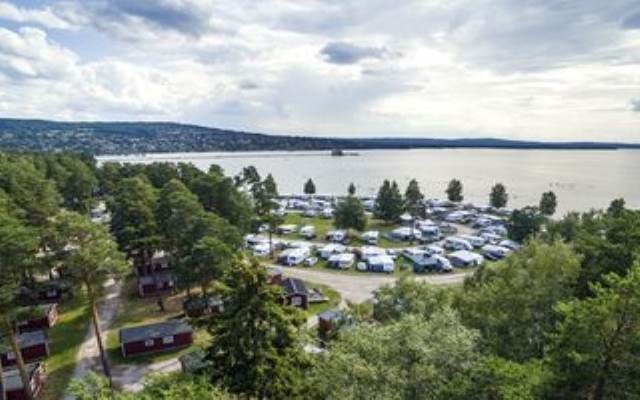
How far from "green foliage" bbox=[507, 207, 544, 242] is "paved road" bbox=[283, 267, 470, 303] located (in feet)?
49.9

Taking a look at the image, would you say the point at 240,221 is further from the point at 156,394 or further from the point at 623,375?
the point at 623,375

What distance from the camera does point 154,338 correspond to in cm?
3347

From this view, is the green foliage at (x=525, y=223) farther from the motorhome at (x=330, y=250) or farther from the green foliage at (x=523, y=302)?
the green foliage at (x=523, y=302)

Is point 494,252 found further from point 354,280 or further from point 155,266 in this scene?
point 155,266

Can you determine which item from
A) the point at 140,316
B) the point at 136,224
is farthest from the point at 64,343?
the point at 136,224

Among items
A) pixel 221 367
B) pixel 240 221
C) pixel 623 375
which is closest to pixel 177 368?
pixel 221 367

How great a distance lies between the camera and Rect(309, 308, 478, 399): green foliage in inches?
595

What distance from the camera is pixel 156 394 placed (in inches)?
585

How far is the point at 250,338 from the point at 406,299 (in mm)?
12253

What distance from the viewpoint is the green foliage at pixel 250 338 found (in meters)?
16.3

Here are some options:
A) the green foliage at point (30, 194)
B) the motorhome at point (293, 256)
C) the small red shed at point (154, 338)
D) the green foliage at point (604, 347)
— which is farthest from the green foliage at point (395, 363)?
the motorhome at point (293, 256)

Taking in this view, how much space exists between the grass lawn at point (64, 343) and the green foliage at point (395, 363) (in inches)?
799

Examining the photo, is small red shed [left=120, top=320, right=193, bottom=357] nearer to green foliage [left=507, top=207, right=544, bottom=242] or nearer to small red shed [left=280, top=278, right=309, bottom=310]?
small red shed [left=280, top=278, right=309, bottom=310]

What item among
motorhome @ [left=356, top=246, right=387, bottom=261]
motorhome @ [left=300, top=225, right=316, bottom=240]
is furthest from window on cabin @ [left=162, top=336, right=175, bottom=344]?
motorhome @ [left=300, top=225, right=316, bottom=240]
